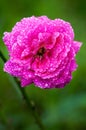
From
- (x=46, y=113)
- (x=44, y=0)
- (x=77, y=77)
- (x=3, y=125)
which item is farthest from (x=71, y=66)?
(x=44, y=0)

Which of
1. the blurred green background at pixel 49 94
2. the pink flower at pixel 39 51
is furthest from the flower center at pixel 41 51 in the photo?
the blurred green background at pixel 49 94

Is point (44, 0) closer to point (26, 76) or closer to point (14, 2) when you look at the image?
point (14, 2)

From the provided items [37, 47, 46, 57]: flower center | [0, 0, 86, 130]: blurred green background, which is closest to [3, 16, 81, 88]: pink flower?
[37, 47, 46, 57]: flower center

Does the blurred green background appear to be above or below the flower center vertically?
below

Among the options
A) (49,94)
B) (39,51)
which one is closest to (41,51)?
(39,51)

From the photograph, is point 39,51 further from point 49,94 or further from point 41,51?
point 49,94

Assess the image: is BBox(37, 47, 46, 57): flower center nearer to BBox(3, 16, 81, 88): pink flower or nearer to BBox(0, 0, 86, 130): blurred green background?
BBox(3, 16, 81, 88): pink flower

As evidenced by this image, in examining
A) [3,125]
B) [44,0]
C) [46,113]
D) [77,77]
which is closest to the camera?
[3,125]
